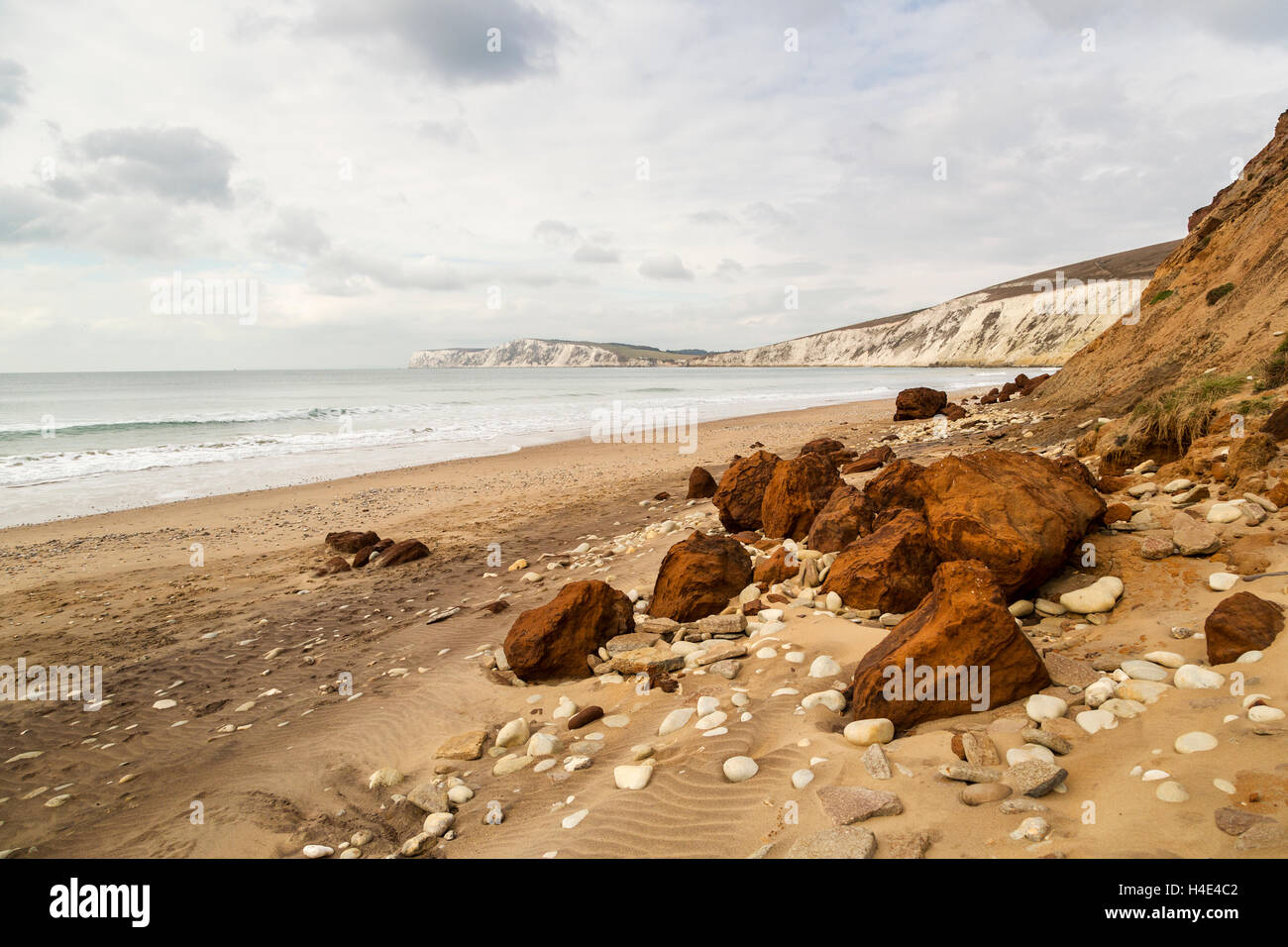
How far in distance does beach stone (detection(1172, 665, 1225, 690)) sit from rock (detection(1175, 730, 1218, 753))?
54cm

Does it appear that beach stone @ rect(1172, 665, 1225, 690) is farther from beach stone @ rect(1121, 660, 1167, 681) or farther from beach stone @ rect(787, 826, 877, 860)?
Answer: beach stone @ rect(787, 826, 877, 860)

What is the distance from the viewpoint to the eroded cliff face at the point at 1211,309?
368 inches

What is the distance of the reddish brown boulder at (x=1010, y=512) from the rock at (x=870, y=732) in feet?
5.67

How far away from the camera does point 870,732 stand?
10.8ft

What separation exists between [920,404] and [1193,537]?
767 inches

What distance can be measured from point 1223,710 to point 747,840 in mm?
2238

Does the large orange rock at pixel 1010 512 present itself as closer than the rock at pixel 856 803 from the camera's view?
No

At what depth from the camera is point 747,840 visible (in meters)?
2.81

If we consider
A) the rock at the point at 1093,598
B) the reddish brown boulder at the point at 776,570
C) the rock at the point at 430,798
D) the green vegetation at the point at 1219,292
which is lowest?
the rock at the point at 430,798

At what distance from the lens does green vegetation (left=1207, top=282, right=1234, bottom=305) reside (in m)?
11.1

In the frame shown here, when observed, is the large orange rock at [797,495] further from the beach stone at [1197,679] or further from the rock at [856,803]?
the rock at [856,803]

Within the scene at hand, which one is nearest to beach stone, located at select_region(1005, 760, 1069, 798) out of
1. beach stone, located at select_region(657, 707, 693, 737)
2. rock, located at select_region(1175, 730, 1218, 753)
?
rock, located at select_region(1175, 730, 1218, 753)

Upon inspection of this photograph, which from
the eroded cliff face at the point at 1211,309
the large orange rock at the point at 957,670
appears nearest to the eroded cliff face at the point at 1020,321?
the eroded cliff face at the point at 1211,309
